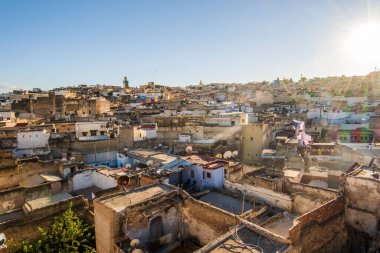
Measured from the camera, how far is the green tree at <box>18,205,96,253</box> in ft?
47.3

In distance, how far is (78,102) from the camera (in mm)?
50531

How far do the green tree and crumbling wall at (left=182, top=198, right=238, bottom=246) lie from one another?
16.0 ft

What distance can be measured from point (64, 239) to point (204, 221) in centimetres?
713

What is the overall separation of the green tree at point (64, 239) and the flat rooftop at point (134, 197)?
10.4 ft

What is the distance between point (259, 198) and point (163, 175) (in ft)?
19.4

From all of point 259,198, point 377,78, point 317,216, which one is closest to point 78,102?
point 259,198

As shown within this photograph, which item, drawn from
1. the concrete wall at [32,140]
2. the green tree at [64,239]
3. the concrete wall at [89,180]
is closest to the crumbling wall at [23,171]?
the concrete wall at [89,180]

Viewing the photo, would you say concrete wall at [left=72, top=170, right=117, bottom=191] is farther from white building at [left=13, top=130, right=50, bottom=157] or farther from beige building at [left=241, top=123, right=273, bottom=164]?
beige building at [left=241, top=123, right=273, bottom=164]

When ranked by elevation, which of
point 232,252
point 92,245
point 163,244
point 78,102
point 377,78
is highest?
point 377,78

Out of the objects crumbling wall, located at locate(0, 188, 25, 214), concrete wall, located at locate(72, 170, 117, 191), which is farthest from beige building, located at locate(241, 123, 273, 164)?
crumbling wall, located at locate(0, 188, 25, 214)

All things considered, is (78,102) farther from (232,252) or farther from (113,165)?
(232,252)

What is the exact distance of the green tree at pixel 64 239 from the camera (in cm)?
1441

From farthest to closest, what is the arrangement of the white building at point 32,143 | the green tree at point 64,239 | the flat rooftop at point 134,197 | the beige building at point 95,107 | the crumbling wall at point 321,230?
the beige building at point 95,107 → the white building at point 32,143 → the green tree at point 64,239 → the flat rooftop at point 134,197 → the crumbling wall at point 321,230

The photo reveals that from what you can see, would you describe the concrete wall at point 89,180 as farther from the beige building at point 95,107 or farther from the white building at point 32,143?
the beige building at point 95,107
